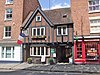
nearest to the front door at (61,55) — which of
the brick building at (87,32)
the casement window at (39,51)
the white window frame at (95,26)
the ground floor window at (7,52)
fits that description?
the casement window at (39,51)

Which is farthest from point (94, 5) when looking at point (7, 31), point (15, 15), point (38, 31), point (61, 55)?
point (7, 31)

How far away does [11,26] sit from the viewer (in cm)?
2888

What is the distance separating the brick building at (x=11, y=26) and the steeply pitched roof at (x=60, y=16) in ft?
13.7

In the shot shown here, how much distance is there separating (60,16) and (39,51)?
596 cm

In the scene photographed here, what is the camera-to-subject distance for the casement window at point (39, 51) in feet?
88.4

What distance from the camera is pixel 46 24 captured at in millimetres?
27156

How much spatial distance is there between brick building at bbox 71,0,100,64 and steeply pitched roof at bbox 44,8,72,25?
55.3 inches

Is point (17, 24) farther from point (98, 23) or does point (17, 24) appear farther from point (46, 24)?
point (98, 23)

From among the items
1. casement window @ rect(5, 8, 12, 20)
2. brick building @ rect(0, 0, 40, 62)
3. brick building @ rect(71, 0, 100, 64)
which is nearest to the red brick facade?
brick building @ rect(0, 0, 40, 62)

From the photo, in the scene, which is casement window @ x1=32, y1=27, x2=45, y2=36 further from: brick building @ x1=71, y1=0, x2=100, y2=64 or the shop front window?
the shop front window

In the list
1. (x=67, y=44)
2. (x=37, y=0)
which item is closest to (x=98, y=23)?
(x=67, y=44)

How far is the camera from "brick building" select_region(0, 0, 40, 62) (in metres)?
27.9

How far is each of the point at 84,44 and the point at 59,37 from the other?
3.59 m

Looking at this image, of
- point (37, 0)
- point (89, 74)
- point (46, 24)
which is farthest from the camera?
point (37, 0)
